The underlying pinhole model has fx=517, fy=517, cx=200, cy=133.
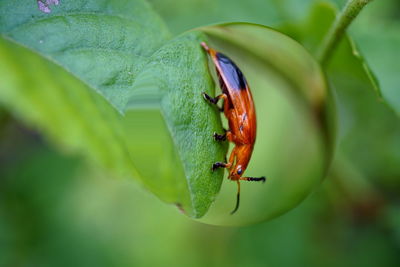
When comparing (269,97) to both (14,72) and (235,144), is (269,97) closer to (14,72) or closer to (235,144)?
(235,144)

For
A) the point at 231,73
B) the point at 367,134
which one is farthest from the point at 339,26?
the point at 367,134

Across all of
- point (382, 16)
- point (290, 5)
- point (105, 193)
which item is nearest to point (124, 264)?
point (105, 193)

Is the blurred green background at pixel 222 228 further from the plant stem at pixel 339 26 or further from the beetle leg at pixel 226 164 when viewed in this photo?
the beetle leg at pixel 226 164

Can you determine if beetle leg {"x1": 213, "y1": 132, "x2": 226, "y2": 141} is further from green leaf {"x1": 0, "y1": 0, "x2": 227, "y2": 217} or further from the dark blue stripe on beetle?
the dark blue stripe on beetle

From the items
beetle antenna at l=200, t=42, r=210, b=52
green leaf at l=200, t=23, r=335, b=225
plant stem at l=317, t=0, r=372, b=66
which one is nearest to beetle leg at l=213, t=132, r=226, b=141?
green leaf at l=200, t=23, r=335, b=225

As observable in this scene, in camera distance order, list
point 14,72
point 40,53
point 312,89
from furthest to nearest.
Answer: point 14,72 → point 312,89 → point 40,53
